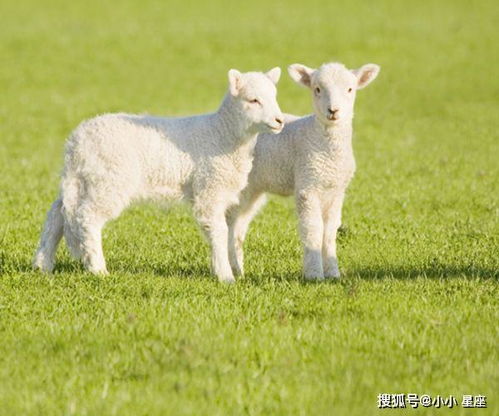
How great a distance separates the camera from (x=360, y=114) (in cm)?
2462

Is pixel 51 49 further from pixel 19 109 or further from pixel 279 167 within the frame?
pixel 279 167

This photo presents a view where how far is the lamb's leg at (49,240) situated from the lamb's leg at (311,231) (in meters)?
2.23

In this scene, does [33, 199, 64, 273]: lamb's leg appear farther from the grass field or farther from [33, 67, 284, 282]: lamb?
the grass field

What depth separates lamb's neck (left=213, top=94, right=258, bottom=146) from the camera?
9320mm

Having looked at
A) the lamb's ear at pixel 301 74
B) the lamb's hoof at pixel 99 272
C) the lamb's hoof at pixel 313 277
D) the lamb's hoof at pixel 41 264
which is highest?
the lamb's ear at pixel 301 74

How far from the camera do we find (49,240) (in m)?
9.38

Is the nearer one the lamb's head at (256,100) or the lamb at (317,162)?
the lamb's head at (256,100)

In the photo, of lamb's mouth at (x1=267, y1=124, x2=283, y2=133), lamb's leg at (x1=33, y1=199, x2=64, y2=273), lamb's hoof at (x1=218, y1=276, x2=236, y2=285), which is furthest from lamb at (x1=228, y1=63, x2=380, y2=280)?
lamb's leg at (x1=33, y1=199, x2=64, y2=273)

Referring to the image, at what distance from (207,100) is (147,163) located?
55.9 ft

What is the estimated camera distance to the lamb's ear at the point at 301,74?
9539mm

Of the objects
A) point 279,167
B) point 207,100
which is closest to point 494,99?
point 207,100

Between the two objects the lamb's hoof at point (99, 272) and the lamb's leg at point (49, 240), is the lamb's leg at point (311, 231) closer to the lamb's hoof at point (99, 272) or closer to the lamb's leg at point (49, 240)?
the lamb's hoof at point (99, 272)

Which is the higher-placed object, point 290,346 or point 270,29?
point 270,29

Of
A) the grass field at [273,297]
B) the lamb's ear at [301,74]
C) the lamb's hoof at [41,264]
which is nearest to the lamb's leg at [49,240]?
the lamb's hoof at [41,264]
